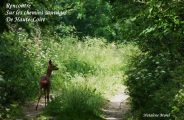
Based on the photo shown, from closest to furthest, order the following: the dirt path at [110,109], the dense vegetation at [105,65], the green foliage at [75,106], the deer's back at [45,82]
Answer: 1. the dense vegetation at [105,65]
2. the green foliage at [75,106]
3. the dirt path at [110,109]
4. the deer's back at [45,82]

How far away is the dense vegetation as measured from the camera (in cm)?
820

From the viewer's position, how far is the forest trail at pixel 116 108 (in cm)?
1241

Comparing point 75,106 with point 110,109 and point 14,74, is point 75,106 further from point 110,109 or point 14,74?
point 14,74

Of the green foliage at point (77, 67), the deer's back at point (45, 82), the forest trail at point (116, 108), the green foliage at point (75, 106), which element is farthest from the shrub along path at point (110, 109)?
the green foliage at point (77, 67)

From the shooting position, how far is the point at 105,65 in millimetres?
21609

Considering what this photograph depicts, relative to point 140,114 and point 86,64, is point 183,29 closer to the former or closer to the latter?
point 140,114

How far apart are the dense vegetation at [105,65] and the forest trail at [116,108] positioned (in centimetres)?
34

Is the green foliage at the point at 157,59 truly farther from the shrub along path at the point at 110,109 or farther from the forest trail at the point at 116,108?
the shrub along path at the point at 110,109

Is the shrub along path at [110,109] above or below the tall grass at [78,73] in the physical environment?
below

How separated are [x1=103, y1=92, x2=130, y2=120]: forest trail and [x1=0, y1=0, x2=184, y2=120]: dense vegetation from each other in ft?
1.11

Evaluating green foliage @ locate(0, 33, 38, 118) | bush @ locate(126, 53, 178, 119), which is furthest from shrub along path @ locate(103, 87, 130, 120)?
green foliage @ locate(0, 33, 38, 118)

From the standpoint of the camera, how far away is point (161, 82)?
9.99 meters

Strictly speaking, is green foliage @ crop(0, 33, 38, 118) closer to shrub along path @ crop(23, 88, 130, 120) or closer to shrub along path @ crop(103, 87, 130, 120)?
shrub along path @ crop(23, 88, 130, 120)

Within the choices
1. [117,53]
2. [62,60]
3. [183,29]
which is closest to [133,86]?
[183,29]
